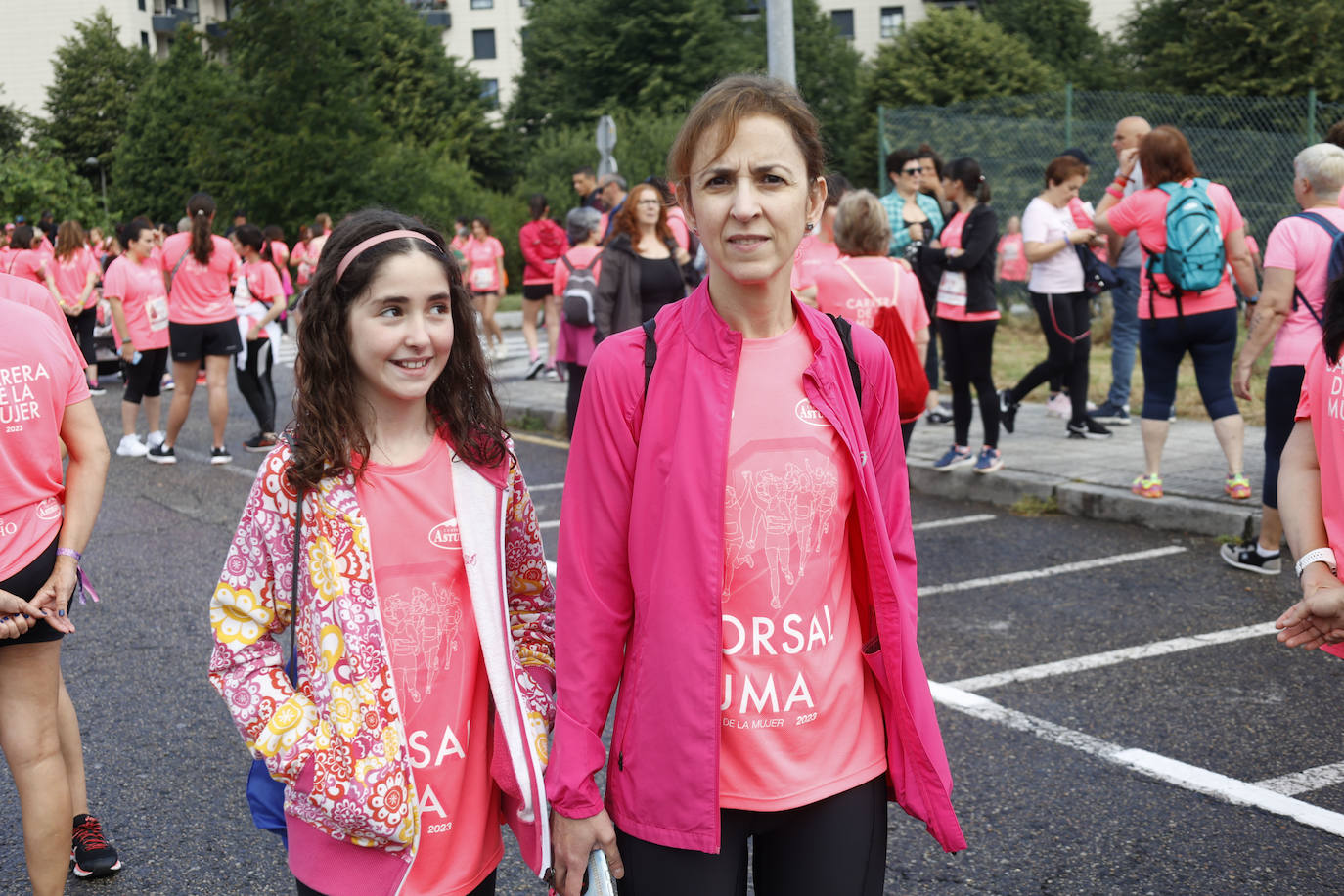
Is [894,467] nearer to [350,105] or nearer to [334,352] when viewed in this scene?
[334,352]

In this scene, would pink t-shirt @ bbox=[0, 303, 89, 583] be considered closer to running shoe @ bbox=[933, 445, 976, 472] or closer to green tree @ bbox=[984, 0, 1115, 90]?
running shoe @ bbox=[933, 445, 976, 472]

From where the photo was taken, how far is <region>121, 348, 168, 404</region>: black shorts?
1109 cm

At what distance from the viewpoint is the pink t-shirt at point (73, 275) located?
1527cm

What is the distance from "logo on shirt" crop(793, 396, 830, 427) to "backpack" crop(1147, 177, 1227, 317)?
18.7ft

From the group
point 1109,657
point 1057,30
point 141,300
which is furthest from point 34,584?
point 1057,30

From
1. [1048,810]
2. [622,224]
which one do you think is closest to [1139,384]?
[622,224]

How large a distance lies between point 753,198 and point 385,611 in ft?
3.05

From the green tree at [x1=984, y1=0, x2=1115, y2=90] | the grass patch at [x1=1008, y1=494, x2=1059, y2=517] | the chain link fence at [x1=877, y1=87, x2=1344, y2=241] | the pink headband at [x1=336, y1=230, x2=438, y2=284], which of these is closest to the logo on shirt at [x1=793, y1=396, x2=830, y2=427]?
the pink headband at [x1=336, y1=230, x2=438, y2=284]

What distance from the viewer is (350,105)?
30047mm

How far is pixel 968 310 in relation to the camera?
8695mm

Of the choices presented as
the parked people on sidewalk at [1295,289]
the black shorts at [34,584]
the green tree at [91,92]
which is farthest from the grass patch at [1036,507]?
the green tree at [91,92]

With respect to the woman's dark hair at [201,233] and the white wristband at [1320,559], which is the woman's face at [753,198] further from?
the woman's dark hair at [201,233]

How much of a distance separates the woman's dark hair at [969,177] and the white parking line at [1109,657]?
13.5 feet

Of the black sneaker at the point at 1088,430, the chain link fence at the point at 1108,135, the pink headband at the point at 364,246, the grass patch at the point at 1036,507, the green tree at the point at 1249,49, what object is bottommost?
the grass patch at the point at 1036,507
